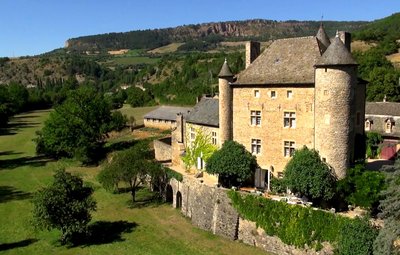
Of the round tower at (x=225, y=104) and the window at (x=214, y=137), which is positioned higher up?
the round tower at (x=225, y=104)

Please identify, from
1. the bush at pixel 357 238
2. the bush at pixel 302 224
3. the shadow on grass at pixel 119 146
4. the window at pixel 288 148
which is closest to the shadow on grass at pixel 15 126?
the shadow on grass at pixel 119 146

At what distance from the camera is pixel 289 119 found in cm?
3619

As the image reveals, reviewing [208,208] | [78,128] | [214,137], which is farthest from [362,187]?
[78,128]

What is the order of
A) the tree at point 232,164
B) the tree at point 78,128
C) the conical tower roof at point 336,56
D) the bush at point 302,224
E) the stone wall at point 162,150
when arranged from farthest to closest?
the tree at point 78,128 → the stone wall at point 162,150 → the tree at point 232,164 → the conical tower roof at point 336,56 → the bush at point 302,224

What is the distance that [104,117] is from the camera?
69812 mm

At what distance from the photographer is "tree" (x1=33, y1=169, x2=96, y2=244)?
3484 centimetres

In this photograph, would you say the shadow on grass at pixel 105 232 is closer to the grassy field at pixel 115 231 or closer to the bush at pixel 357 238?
the grassy field at pixel 115 231

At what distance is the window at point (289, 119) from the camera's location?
35875 millimetres

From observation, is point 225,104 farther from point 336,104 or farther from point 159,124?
point 159,124

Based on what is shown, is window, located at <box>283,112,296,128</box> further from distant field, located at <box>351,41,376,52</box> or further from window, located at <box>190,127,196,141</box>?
distant field, located at <box>351,41,376,52</box>

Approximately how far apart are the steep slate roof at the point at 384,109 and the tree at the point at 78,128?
39134mm

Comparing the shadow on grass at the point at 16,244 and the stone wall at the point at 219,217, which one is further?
the shadow on grass at the point at 16,244

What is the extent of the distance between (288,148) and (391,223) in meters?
13.7

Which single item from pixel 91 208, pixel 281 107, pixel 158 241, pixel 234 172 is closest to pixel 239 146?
pixel 234 172
